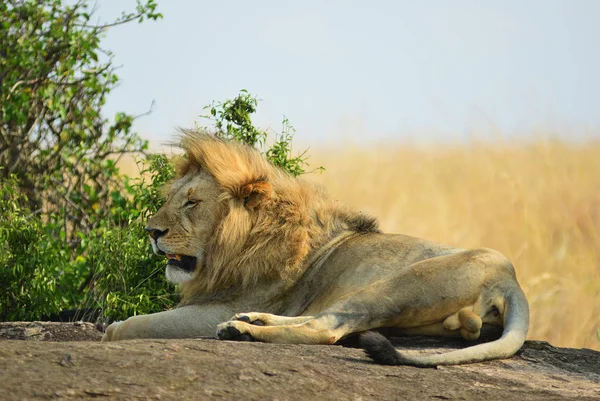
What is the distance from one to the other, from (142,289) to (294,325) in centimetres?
243

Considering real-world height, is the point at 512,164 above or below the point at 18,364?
above

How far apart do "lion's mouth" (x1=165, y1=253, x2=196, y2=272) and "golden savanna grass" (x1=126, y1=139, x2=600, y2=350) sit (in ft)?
12.8

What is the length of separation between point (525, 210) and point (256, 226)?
5.62 metres

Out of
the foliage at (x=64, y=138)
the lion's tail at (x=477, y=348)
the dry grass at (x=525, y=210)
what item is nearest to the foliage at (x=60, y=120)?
the foliage at (x=64, y=138)

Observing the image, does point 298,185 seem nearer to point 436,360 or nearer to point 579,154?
point 436,360

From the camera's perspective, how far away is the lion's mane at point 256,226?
5.54m

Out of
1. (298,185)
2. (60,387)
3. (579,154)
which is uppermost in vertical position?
(579,154)

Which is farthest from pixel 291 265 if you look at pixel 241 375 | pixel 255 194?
pixel 241 375

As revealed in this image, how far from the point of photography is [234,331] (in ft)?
15.7

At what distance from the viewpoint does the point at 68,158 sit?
30.8ft

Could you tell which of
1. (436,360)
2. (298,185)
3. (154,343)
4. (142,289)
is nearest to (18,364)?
(154,343)

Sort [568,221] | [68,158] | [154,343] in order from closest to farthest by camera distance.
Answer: [154,343], [68,158], [568,221]

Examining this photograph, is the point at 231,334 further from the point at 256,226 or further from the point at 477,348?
the point at 477,348

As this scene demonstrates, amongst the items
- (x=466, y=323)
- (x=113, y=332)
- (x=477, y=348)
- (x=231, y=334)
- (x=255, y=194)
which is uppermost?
(x=255, y=194)
